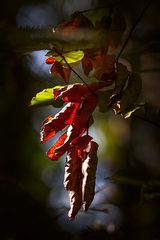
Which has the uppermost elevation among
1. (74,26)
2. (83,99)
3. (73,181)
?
(74,26)

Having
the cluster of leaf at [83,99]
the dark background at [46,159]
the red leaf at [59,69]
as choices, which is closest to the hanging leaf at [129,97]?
the cluster of leaf at [83,99]

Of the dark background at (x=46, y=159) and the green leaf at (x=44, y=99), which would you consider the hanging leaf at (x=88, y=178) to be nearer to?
the green leaf at (x=44, y=99)

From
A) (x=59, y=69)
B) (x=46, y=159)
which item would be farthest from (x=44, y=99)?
(x=46, y=159)

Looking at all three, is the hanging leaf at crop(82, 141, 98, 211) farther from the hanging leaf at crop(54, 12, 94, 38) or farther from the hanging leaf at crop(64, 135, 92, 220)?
the hanging leaf at crop(54, 12, 94, 38)

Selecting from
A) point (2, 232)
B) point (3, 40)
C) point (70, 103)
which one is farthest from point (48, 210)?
point (3, 40)

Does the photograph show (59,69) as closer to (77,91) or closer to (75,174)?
(77,91)

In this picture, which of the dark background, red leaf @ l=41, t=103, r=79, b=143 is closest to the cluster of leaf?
red leaf @ l=41, t=103, r=79, b=143
